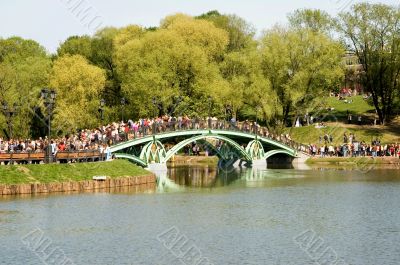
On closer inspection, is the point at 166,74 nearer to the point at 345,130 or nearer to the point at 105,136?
Answer: the point at 345,130

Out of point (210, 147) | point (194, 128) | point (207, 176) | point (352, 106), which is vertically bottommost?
point (207, 176)

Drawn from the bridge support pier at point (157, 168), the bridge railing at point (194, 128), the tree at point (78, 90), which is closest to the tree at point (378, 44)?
the bridge railing at point (194, 128)

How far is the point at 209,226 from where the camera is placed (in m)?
51.4

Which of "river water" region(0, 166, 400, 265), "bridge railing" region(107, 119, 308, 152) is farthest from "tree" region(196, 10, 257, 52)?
"river water" region(0, 166, 400, 265)

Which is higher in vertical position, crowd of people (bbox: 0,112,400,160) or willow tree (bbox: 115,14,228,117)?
willow tree (bbox: 115,14,228,117)

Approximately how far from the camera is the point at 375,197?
67.0 m

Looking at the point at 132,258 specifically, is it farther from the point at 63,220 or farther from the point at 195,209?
the point at 195,209

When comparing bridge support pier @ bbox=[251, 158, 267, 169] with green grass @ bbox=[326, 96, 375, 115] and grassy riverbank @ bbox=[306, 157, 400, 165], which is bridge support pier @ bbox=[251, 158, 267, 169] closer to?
grassy riverbank @ bbox=[306, 157, 400, 165]

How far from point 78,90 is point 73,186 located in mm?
48888

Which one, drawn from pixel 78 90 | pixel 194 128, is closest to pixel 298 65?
pixel 78 90

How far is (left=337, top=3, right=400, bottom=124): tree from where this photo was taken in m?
122

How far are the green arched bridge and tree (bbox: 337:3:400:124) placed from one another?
19.5 metres

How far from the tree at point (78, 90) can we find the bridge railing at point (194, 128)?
22.1 m

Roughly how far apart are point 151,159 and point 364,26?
1840 inches
